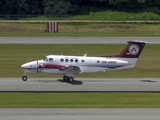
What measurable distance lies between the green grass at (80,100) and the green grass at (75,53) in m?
9.68

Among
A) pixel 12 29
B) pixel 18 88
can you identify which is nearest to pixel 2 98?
pixel 18 88

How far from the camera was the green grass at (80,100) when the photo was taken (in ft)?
98.4

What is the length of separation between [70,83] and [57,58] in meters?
2.74

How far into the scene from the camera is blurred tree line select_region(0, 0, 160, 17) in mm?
103812

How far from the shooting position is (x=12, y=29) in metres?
83.6

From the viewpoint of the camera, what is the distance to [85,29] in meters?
86.2

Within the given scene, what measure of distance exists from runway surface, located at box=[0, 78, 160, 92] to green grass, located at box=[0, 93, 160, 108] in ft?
5.10

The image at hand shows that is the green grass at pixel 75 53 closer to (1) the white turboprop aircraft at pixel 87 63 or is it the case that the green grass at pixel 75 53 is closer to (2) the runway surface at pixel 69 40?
(1) the white turboprop aircraft at pixel 87 63
